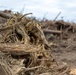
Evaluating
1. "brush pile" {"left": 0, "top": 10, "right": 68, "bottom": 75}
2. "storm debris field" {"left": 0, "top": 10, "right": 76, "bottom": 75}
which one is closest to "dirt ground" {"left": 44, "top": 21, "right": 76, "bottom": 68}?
"storm debris field" {"left": 0, "top": 10, "right": 76, "bottom": 75}

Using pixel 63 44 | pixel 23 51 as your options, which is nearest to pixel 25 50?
pixel 23 51

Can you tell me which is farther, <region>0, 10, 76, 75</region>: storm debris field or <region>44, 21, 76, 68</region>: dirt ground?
<region>44, 21, 76, 68</region>: dirt ground

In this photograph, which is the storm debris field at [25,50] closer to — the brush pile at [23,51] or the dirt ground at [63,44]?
the brush pile at [23,51]

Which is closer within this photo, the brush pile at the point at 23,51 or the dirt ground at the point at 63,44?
the brush pile at the point at 23,51

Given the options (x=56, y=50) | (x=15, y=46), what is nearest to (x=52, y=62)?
(x=15, y=46)

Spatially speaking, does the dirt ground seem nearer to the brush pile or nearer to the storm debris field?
the storm debris field

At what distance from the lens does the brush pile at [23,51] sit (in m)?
4.60

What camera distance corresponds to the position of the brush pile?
4596 millimetres

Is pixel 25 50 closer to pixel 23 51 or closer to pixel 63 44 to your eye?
pixel 23 51

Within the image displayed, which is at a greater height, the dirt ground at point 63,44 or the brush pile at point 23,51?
the brush pile at point 23,51

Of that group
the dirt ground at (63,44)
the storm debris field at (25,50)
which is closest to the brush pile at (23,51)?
the storm debris field at (25,50)

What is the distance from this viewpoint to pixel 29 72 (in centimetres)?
491

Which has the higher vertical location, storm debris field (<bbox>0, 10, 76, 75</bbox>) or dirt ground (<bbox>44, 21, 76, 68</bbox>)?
storm debris field (<bbox>0, 10, 76, 75</bbox>)

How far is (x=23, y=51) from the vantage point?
499 cm
